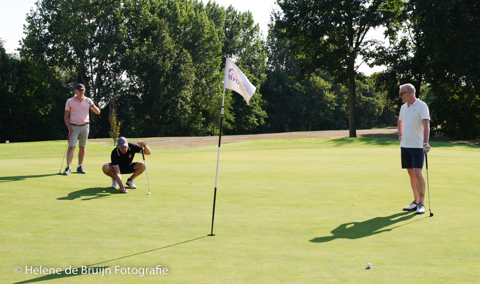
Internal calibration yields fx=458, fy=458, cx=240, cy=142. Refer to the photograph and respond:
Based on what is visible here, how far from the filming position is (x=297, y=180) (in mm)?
14008

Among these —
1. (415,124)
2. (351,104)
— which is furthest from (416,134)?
(351,104)

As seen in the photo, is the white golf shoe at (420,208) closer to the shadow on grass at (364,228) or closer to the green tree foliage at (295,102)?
the shadow on grass at (364,228)

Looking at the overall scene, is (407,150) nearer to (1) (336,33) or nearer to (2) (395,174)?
(2) (395,174)

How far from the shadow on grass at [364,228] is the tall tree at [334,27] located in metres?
36.0

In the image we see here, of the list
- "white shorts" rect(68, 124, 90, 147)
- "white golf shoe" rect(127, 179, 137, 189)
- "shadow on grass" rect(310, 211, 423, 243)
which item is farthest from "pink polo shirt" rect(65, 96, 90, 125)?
"shadow on grass" rect(310, 211, 423, 243)

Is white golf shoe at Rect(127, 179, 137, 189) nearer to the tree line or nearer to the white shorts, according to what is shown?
the white shorts

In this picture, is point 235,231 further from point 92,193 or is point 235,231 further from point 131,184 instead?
point 131,184

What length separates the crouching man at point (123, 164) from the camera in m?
11.2

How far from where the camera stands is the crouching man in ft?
36.6

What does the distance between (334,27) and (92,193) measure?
126 ft

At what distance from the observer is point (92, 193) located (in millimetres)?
11023

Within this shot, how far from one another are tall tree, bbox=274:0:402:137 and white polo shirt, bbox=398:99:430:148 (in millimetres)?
34519

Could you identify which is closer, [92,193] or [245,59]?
[92,193]

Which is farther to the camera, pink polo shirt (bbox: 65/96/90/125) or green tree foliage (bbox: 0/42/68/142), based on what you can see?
green tree foliage (bbox: 0/42/68/142)
